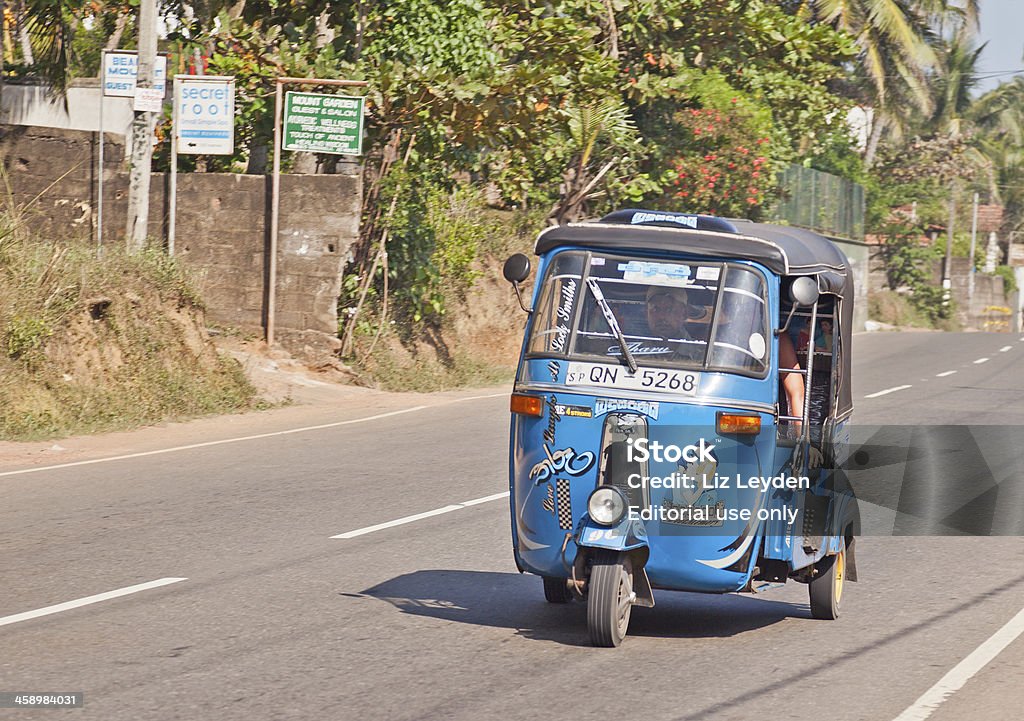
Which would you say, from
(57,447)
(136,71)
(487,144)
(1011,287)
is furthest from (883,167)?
(57,447)

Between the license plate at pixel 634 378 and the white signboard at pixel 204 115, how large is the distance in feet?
47.1

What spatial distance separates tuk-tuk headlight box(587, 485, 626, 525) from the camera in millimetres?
6992

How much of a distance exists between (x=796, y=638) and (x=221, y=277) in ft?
50.9

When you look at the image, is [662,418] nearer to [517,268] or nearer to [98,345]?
[517,268]

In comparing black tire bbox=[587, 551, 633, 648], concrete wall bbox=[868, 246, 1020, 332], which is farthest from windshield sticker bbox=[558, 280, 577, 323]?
concrete wall bbox=[868, 246, 1020, 332]

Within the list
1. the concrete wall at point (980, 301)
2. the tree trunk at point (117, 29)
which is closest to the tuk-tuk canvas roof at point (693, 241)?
the tree trunk at point (117, 29)

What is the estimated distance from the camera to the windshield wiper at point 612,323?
24.1ft

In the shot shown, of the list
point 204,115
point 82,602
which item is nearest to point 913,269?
point 204,115

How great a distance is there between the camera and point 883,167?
216 ft

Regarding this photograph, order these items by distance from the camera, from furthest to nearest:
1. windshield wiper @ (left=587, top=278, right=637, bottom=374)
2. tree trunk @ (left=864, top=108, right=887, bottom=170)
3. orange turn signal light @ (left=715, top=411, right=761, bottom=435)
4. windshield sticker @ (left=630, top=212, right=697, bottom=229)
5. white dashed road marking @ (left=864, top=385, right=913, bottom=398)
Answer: tree trunk @ (left=864, top=108, right=887, bottom=170) → white dashed road marking @ (left=864, top=385, right=913, bottom=398) → windshield sticker @ (left=630, top=212, right=697, bottom=229) → windshield wiper @ (left=587, top=278, right=637, bottom=374) → orange turn signal light @ (left=715, top=411, right=761, bottom=435)

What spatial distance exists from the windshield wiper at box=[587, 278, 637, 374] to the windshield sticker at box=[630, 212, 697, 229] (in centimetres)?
54

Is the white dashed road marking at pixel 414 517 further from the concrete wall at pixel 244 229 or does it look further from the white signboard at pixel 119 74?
the concrete wall at pixel 244 229

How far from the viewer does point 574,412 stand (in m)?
7.26

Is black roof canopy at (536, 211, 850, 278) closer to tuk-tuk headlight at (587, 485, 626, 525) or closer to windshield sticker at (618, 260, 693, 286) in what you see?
windshield sticker at (618, 260, 693, 286)
